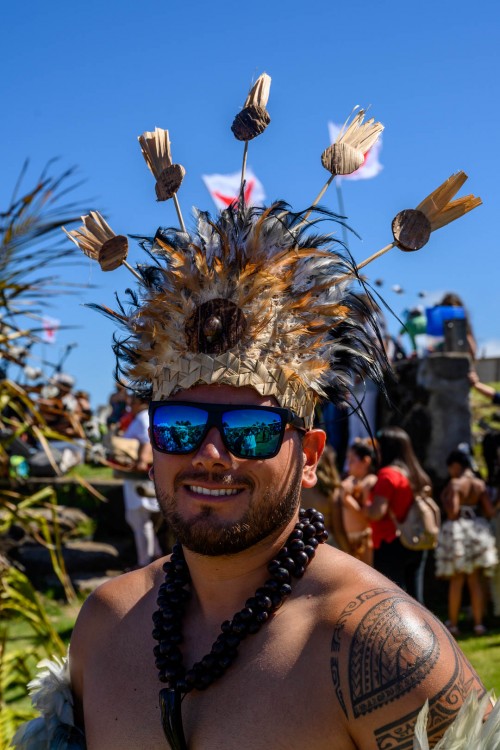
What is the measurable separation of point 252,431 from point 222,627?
0.50 metres

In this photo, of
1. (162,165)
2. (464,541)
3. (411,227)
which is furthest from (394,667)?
(464,541)

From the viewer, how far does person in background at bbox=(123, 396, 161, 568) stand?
787cm

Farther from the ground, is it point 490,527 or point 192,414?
point 192,414

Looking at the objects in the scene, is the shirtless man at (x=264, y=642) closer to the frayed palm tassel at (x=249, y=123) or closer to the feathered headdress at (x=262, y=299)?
the feathered headdress at (x=262, y=299)

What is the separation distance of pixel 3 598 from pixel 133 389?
2265 millimetres

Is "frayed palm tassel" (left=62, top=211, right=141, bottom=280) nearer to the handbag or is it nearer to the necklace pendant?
the necklace pendant

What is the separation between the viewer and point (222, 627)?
2127 mm

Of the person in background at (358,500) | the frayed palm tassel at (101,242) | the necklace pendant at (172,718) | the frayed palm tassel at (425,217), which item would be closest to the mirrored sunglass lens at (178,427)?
the frayed palm tassel at (101,242)

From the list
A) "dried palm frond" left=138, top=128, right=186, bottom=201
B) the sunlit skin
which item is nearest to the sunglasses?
"dried palm frond" left=138, top=128, right=186, bottom=201

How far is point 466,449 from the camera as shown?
7.57 meters

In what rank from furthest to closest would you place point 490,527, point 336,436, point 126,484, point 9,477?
point 336,436 < point 126,484 < point 490,527 < point 9,477

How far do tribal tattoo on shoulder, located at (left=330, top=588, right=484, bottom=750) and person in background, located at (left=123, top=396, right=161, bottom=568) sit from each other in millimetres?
5969

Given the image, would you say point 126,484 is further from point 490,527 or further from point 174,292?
point 174,292

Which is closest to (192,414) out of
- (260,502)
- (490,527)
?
(260,502)
